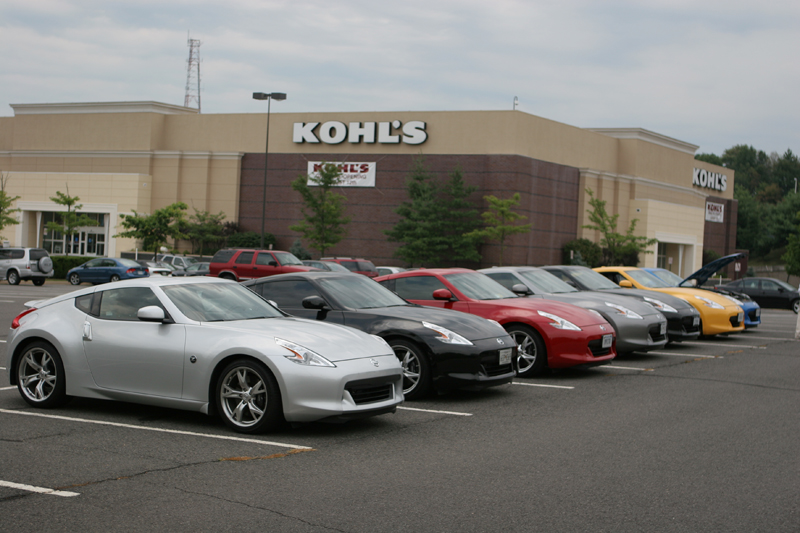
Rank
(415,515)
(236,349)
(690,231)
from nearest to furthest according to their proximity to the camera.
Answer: (415,515) < (236,349) < (690,231)

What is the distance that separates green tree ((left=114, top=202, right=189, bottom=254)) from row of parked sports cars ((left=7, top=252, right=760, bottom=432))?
41.6 metres

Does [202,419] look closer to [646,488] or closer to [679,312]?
[646,488]

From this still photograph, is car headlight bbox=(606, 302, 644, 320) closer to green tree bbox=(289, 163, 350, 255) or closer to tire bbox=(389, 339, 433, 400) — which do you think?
tire bbox=(389, 339, 433, 400)

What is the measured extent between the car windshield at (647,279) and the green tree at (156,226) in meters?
37.1

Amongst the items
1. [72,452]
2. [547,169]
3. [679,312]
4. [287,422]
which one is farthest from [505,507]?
[547,169]

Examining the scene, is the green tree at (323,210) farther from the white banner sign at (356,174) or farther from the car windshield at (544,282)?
the car windshield at (544,282)

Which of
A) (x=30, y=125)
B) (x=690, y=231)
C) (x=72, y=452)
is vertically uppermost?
(x=30, y=125)

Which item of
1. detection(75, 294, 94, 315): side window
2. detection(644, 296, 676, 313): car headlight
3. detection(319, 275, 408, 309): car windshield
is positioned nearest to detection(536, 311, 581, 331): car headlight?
detection(319, 275, 408, 309): car windshield

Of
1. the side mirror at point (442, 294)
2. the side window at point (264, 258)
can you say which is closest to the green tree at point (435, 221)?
the side window at point (264, 258)

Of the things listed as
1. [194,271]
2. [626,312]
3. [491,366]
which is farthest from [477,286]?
[194,271]

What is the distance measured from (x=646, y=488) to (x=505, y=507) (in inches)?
46.7

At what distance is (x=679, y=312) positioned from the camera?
15.5 metres

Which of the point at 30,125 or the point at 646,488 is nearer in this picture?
the point at 646,488

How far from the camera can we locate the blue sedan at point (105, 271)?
37.6m
